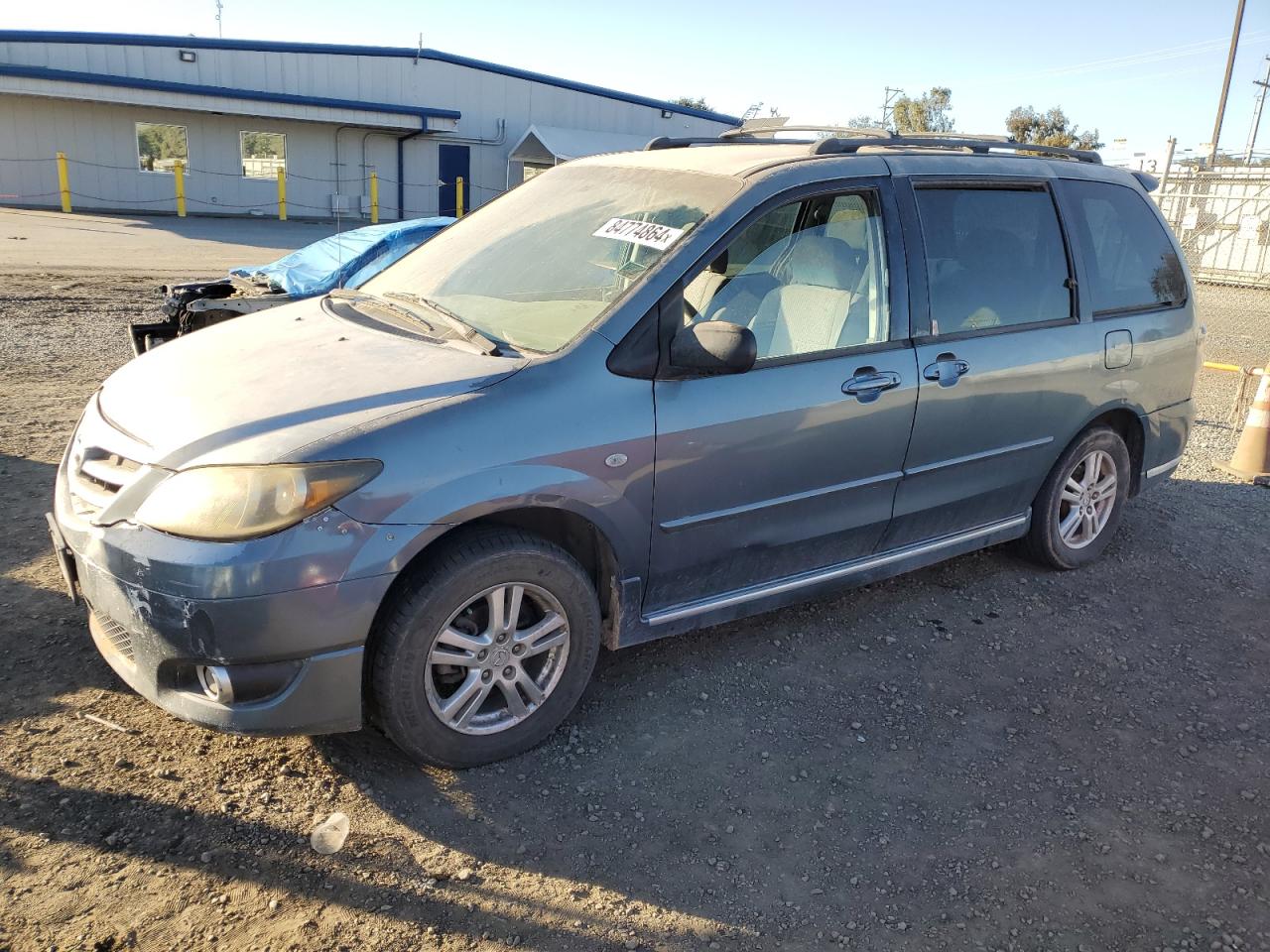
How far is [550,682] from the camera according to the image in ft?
10.6

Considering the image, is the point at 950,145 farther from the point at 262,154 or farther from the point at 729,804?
the point at 262,154

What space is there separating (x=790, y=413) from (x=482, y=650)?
1.37 metres

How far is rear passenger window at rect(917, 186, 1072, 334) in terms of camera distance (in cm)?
400

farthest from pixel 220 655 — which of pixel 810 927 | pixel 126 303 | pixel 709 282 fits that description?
pixel 126 303

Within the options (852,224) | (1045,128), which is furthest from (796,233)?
(1045,128)

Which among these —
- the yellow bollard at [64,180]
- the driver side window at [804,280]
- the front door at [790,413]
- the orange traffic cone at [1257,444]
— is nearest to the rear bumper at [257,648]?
the front door at [790,413]

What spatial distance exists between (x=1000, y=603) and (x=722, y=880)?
2.47 meters

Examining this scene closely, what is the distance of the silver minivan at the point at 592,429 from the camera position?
273cm

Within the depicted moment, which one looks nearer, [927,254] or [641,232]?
[641,232]

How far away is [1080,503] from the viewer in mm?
4941

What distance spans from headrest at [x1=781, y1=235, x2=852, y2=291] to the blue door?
96.6 ft

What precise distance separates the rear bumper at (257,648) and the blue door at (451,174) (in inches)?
1196

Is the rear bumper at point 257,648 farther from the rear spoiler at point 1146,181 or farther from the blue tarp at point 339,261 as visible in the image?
the blue tarp at point 339,261

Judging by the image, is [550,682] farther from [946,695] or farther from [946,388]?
[946,388]
